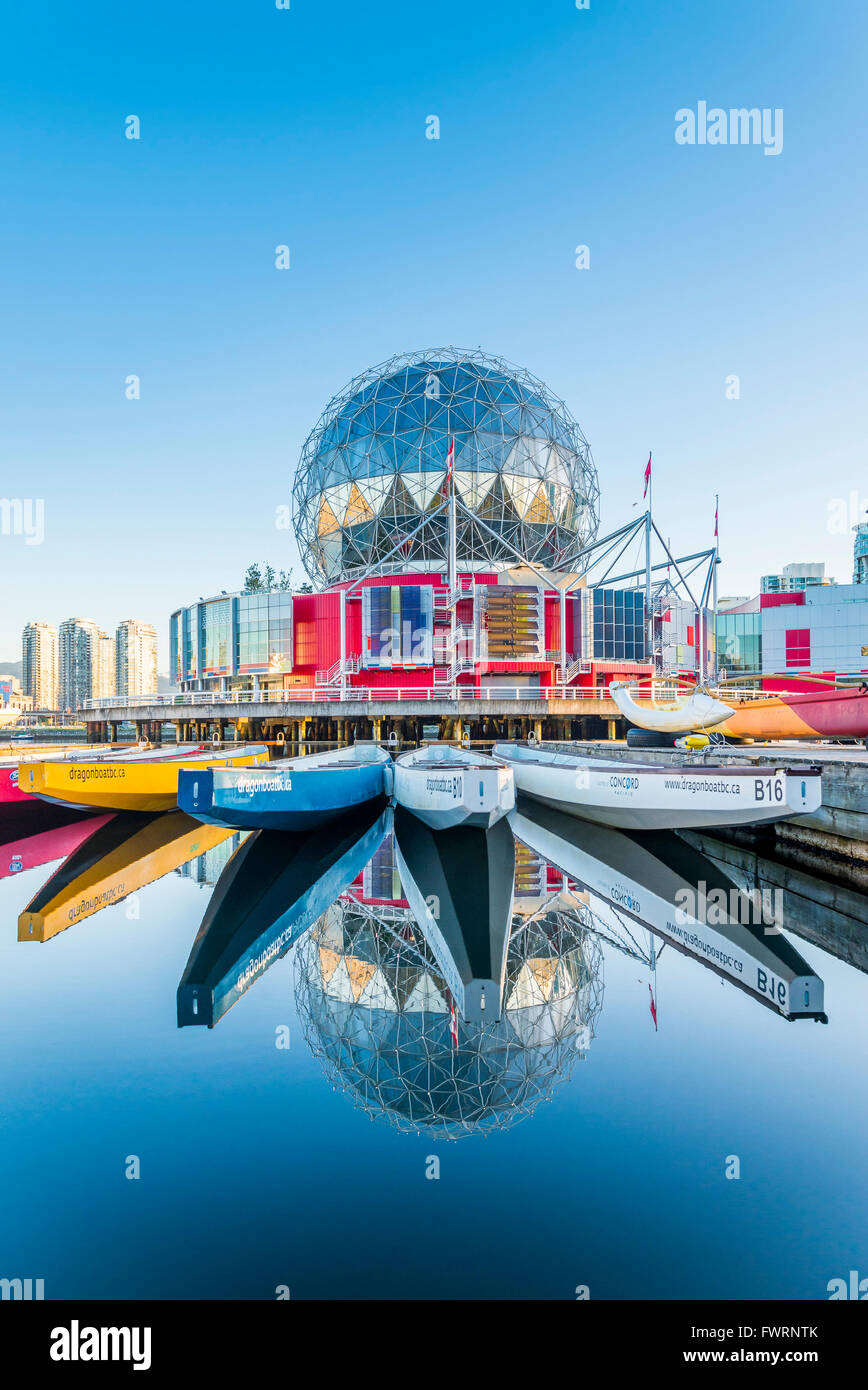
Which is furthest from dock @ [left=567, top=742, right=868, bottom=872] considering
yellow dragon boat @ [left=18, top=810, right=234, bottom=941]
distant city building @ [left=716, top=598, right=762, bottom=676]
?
distant city building @ [left=716, top=598, right=762, bottom=676]

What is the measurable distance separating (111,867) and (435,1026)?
33.8 ft

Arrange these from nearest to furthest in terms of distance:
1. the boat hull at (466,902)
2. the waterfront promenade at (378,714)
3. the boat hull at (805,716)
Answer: the boat hull at (466,902) → the boat hull at (805,716) → the waterfront promenade at (378,714)

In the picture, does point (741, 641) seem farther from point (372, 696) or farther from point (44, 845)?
point (44, 845)

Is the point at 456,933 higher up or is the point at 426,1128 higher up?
the point at 456,933

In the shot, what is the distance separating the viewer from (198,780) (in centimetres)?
1255

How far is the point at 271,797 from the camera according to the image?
13.7 meters

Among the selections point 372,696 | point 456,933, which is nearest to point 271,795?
point 456,933

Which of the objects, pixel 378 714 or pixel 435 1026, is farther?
pixel 378 714

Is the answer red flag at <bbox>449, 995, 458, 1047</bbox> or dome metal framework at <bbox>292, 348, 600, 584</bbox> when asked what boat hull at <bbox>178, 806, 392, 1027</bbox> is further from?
dome metal framework at <bbox>292, 348, 600, 584</bbox>

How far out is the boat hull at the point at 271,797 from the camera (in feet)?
41.5

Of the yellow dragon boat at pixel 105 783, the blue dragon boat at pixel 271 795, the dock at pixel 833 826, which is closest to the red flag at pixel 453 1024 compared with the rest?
the blue dragon boat at pixel 271 795

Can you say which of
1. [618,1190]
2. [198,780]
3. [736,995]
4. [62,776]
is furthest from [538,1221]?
[62,776]

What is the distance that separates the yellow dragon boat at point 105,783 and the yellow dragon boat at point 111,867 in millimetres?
1101

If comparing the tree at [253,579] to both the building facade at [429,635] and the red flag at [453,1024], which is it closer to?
the building facade at [429,635]
